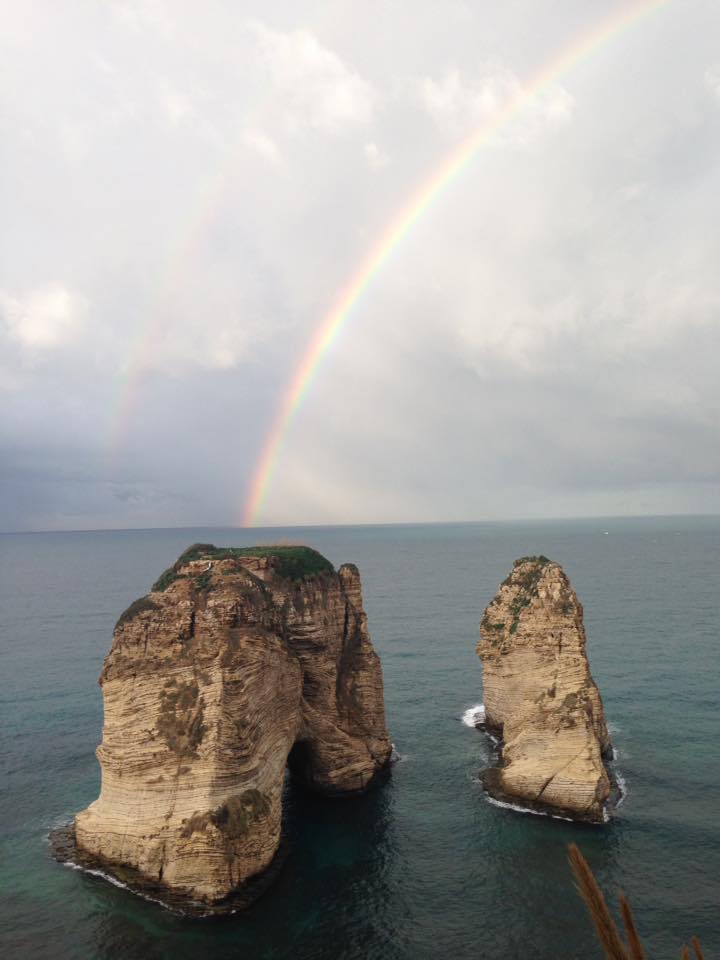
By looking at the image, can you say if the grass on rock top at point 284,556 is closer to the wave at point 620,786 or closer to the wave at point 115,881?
the wave at point 115,881

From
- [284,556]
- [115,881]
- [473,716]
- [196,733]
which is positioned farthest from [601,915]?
[473,716]

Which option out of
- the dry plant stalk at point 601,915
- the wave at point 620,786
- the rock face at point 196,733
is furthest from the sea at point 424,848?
the dry plant stalk at point 601,915

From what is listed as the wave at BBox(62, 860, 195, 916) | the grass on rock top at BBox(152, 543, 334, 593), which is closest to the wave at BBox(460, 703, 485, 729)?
the grass on rock top at BBox(152, 543, 334, 593)

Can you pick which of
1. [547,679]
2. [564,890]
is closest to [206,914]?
[564,890]

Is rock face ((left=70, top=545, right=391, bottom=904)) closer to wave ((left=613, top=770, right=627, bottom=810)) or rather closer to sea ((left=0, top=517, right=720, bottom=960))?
sea ((left=0, top=517, right=720, bottom=960))

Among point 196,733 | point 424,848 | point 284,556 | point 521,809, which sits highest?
point 284,556

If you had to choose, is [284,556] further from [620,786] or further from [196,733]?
[620,786]
